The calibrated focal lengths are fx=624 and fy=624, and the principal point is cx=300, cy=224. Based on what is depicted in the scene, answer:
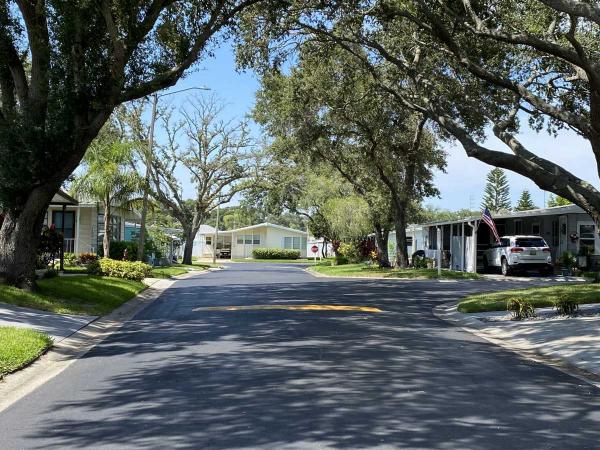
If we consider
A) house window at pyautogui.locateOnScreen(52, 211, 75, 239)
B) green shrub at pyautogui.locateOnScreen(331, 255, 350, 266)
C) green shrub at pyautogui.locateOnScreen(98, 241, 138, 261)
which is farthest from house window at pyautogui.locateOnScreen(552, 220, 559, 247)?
house window at pyautogui.locateOnScreen(52, 211, 75, 239)

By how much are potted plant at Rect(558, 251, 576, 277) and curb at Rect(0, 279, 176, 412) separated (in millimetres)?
18842

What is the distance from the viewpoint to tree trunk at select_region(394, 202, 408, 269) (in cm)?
3391

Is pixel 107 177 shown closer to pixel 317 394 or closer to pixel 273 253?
pixel 317 394

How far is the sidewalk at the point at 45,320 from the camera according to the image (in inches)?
437

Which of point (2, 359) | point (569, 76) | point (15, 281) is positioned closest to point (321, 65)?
point (569, 76)

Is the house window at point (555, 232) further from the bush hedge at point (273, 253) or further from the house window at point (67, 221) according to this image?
the bush hedge at point (273, 253)

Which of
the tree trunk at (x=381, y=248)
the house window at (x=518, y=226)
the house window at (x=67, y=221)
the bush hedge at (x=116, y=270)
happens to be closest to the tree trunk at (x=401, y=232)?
the tree trunk at (x=381, y=248)

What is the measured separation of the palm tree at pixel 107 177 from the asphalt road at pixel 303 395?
17.4 m

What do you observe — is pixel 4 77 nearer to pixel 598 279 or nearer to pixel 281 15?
pixel 281 15

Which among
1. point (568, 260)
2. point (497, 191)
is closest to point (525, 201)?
point (497, 191)

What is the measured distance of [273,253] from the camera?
245 ft

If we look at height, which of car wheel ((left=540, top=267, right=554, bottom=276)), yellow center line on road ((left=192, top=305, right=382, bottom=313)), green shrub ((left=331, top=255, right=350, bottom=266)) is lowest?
yellow center line on road ((left=192, top=305, right=382, bottom=313))

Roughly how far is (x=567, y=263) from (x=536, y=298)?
1272cm

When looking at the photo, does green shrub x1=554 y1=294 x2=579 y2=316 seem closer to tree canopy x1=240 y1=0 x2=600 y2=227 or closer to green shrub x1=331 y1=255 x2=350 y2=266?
tree canopy x1=240 y1=0 x2=600 y2=227
